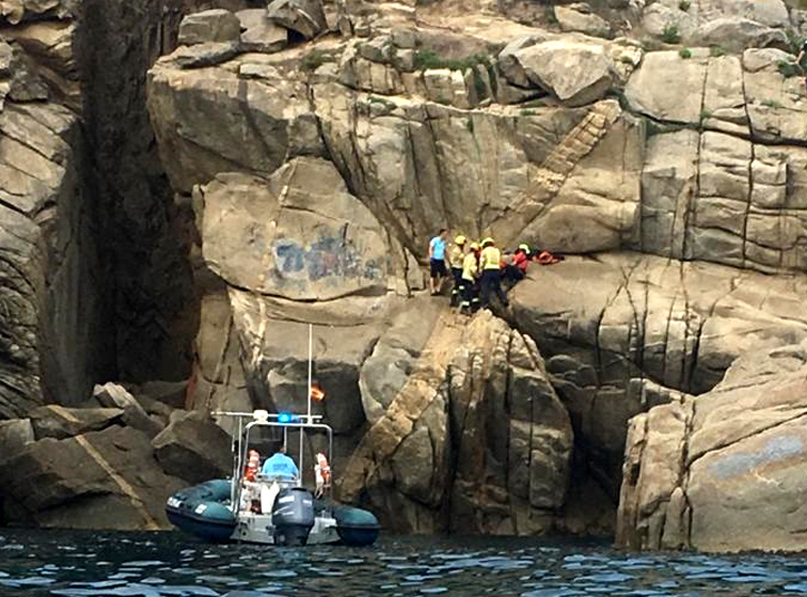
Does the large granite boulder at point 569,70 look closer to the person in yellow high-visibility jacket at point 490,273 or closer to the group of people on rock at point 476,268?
the group of people on rock at point 476,268

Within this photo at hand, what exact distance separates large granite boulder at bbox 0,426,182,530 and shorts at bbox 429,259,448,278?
824 centimetres

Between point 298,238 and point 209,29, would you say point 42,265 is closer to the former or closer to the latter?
point 298,238

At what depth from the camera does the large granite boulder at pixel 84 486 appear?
3888cm

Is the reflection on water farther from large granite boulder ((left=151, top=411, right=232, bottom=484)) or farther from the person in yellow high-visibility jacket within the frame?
the person in yellow high-visibility jacket

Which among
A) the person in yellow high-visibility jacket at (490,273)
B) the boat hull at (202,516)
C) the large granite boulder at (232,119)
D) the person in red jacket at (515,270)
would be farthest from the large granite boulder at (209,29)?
the boat hull at (202,516)

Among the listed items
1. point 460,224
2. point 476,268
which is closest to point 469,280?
point 476,268

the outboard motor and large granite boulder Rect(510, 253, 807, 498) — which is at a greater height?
large granite boulder Rect(510, 253, 807, 498)

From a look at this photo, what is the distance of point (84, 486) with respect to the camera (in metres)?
39.0

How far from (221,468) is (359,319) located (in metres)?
5.15

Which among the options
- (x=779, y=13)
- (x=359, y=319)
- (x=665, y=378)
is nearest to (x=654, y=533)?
(x=665, y=378)

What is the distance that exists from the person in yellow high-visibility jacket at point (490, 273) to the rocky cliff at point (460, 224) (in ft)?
2.37

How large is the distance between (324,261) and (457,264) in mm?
3523

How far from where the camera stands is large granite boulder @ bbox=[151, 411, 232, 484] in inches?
1545

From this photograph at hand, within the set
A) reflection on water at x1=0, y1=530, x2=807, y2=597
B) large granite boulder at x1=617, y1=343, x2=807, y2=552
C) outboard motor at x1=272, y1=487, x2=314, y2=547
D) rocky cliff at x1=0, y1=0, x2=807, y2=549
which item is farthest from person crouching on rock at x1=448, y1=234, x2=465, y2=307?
outboard motor at x1=272, y1=487, x2=314, y2=547
